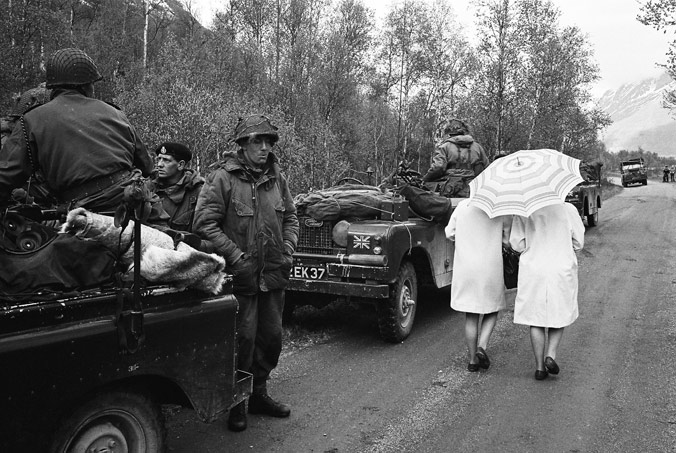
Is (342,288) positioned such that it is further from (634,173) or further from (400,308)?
(634,173)

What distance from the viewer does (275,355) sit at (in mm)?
4062

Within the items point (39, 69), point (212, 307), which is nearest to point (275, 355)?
point (212, 307)

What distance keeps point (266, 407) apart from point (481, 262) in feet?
7.36

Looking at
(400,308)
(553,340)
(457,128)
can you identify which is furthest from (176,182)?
(457,128)

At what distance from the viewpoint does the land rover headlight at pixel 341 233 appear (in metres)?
5.73

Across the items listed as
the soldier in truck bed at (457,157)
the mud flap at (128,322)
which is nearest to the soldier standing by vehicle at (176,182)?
the mud flap at (128,322)

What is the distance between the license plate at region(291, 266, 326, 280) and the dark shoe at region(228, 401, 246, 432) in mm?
1994

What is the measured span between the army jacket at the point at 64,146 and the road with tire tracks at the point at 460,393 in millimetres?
1835

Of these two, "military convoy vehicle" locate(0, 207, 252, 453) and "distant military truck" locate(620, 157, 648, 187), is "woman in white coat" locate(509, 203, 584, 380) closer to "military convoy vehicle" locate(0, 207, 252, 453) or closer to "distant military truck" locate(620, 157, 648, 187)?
"military convoy vehicle" locate(0, 207, 252, 453)

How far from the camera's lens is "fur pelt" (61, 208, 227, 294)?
2.65 m

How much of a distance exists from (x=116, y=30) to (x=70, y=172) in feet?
108

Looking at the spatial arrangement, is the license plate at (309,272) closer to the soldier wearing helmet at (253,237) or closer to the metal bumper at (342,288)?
the metal bumper at (342,288)

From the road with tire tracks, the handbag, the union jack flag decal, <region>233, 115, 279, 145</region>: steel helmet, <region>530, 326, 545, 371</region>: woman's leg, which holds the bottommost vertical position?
the road with tire tracks

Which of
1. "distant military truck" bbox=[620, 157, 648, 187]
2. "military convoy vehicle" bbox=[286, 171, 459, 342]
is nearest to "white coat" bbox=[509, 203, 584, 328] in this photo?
"military convoy vehicle" bbox=[286, 171, 459, 342]
